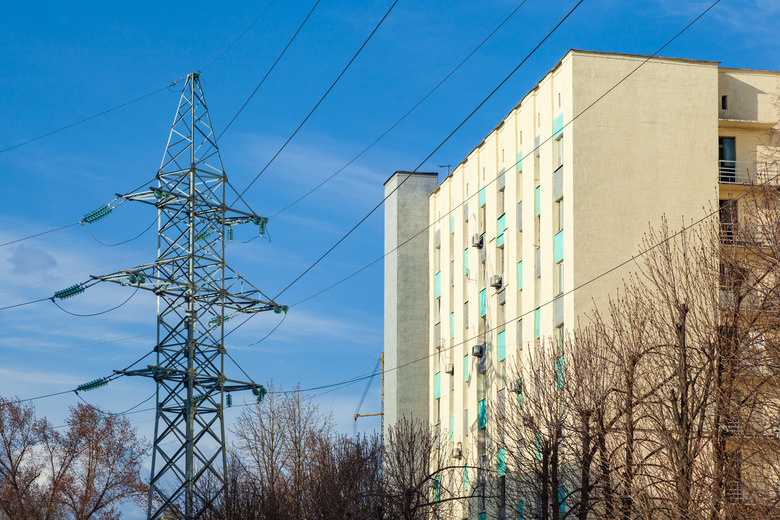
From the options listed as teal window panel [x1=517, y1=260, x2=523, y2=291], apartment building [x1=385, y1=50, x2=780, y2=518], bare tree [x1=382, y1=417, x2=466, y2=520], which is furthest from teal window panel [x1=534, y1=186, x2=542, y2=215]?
bare tree [x1=382, y1=417, x2=466, y2=520]

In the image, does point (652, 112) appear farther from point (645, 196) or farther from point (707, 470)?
point (707, 470)

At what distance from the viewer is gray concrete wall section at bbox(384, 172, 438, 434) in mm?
66750

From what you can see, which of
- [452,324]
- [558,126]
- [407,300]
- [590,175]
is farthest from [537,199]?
[407,300]

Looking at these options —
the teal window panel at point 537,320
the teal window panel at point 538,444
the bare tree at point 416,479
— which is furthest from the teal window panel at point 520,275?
the teal window panel at point 538,444

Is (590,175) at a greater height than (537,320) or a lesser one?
greater

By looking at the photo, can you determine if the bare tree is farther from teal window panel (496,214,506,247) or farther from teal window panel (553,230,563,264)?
teal window panel (496,214,506,247)

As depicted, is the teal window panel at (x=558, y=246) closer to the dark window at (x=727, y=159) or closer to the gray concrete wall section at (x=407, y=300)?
the dark window at (x=727, y=159)

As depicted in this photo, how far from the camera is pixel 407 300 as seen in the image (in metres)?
67.6

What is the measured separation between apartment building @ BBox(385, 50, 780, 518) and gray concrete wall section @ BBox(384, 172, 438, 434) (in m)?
9.67

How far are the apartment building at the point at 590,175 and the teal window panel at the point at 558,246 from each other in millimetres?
70

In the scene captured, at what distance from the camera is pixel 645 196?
4669 centimetres

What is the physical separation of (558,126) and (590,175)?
9.40 feet

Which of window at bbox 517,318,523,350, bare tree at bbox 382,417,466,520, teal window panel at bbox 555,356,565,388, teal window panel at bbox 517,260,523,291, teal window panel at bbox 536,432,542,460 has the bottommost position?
bare tree at bbox 382,417,466,520

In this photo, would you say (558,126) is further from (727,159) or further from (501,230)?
(501,230)
